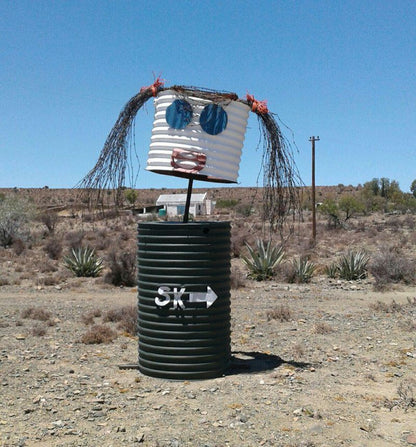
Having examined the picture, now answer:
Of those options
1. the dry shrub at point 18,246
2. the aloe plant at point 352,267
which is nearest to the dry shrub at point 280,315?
the aloe plant at point 352,267

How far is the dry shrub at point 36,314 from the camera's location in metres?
10.7

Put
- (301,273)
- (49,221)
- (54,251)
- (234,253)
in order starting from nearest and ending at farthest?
(301,273), (234,253), (54,251), (49,221)

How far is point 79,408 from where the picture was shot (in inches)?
237

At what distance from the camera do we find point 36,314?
1082 cm

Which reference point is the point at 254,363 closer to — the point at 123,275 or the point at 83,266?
the point at 123,275

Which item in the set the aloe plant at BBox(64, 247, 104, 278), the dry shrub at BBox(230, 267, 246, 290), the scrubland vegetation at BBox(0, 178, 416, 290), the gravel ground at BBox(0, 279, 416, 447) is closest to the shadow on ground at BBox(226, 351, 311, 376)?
the gravel ground at BBox(0, 279, 416, 447)

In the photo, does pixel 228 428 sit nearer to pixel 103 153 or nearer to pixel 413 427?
pixel 413 427

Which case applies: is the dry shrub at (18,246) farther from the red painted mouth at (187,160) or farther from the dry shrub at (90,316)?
the red painted mouth at (187,160)

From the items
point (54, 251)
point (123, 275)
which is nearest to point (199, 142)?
point (123, 275)

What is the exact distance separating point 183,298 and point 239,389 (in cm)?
112

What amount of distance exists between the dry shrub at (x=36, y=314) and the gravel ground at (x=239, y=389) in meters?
0.08

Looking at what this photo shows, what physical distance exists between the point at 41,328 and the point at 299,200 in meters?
4.81

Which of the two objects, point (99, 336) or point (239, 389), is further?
point (99, 336)

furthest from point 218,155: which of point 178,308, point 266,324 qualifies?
point 266,324
